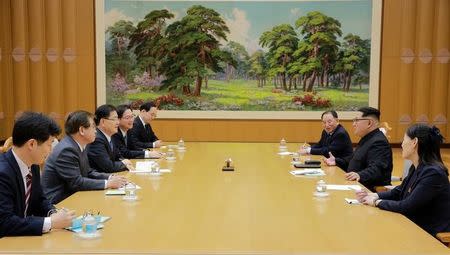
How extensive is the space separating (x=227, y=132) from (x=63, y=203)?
279 inches

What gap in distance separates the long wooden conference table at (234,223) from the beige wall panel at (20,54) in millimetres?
6654

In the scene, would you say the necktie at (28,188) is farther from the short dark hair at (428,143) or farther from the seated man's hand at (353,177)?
the seated man's hand at (353,177)

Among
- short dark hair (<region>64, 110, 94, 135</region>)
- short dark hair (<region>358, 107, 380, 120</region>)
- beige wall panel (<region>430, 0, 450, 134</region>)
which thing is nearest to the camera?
short dark hair (<region>64, 110, 94, 135</region>)

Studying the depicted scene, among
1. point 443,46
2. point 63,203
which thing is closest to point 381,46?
point 443,46

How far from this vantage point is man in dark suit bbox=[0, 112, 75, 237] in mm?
2523

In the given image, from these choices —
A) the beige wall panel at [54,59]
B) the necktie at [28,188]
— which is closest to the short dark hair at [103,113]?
the necktie at [28,188]

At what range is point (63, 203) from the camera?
11.0ft

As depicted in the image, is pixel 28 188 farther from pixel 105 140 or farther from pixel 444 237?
pixel 444 237

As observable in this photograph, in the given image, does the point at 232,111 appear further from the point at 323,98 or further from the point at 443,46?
the point at 443,46

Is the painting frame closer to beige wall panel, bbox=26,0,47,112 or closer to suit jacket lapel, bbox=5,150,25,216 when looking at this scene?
beige wall panel, bbox=26,0,47,112

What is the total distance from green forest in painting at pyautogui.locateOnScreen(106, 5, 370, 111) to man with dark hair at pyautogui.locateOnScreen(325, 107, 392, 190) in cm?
540

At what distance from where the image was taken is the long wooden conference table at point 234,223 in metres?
2.42

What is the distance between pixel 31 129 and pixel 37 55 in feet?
26.5

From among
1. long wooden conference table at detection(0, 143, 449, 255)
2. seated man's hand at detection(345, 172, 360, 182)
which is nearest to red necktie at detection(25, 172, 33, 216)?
long wooden conference table at detection(0, 143, 449, 255)
